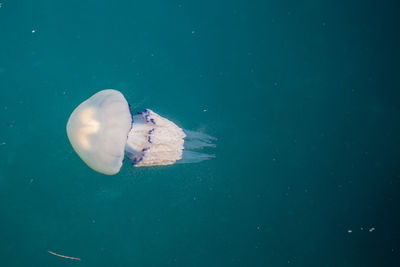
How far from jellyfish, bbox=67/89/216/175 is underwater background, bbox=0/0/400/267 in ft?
0.50

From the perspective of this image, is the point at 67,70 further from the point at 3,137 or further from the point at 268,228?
the point at 268,228

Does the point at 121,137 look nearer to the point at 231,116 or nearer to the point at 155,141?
Result: the point at 155,141

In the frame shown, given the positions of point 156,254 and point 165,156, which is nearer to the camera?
point 165,156

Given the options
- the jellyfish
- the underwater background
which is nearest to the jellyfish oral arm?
the jellyfish

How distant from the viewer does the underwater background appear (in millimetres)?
3850

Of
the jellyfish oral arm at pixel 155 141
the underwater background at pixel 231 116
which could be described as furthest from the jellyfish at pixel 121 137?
the underwater background at pixel 231 116

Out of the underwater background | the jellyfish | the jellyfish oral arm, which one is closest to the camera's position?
the jellyfish

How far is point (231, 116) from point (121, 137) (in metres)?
1.36

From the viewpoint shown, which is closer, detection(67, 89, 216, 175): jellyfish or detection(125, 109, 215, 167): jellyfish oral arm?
detection(67, 89, 216, 175): jellyfish

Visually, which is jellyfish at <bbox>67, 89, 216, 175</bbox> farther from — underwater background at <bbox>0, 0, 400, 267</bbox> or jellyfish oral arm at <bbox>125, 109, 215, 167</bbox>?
underwater background at <bbox>0, 0, 400, 267</bbox>

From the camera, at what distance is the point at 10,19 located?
152 inches

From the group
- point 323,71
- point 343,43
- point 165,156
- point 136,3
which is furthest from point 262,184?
point 136,3

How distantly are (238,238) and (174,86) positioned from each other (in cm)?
204

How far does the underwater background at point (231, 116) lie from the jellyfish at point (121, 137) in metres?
0.15
